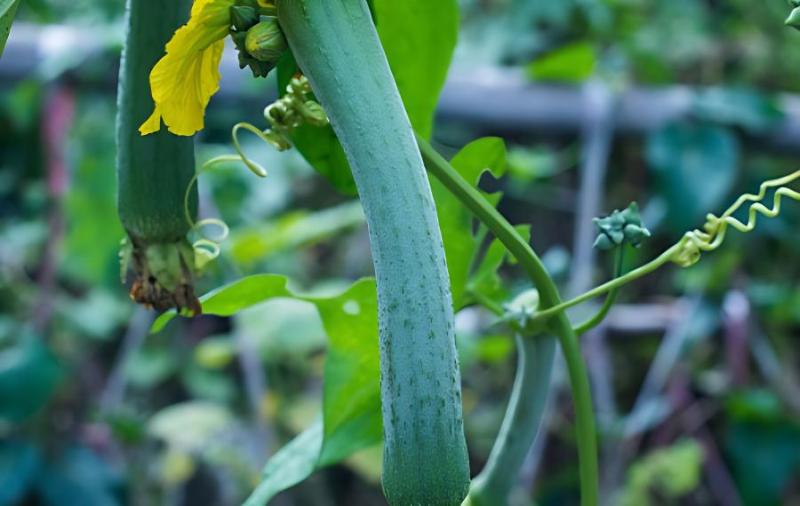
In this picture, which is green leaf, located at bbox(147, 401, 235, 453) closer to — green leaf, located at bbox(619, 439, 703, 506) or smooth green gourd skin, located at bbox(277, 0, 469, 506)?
green leaf, located at bbox(619, 439, 703, 506)

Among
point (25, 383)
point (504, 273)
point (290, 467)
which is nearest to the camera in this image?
point (290, 467)

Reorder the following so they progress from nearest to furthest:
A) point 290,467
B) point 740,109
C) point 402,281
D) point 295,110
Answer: point 402,281
point 295,110
point 290,467
point 740,109

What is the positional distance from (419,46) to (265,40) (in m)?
0.17

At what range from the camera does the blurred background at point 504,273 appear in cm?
117

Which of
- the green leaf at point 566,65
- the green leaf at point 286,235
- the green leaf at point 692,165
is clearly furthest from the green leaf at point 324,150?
the green leaf at point 692,165

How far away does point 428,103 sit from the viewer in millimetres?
416

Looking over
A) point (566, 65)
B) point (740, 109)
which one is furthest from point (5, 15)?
point (740, 109)

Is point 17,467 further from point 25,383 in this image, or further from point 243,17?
point 243,17

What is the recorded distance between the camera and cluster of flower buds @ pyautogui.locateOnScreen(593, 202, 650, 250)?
13.4 inches

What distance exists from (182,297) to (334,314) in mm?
65

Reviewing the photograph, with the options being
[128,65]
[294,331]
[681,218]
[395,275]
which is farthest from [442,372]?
[681,218]

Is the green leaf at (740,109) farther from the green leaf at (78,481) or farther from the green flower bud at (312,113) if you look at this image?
the green flower bud at (312,113)

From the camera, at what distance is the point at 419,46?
1.37 ft

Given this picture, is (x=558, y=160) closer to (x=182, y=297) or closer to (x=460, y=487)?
(x=182, y=297)
